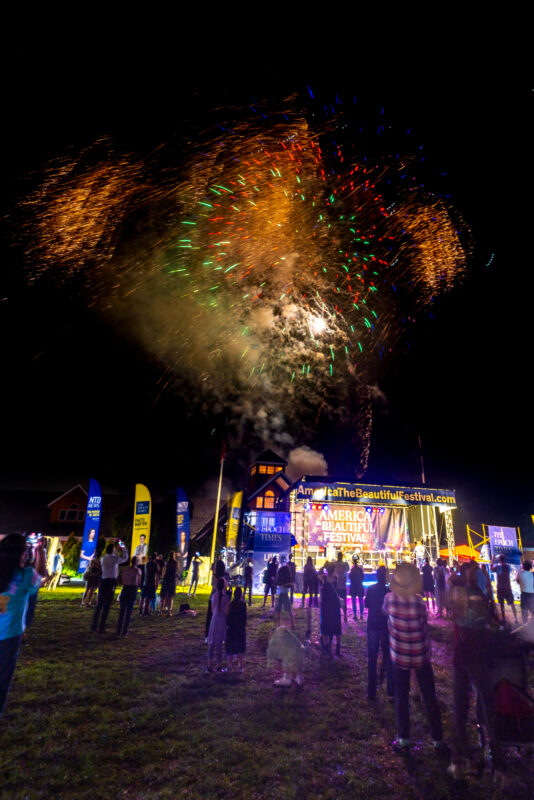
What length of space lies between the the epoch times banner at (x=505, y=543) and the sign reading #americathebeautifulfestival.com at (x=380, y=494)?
18.4ft

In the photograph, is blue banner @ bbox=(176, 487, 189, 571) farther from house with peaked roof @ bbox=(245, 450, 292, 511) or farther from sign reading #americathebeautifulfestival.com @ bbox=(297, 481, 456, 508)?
house with peaked roof @ bbox=(245, 450, 292, 511)

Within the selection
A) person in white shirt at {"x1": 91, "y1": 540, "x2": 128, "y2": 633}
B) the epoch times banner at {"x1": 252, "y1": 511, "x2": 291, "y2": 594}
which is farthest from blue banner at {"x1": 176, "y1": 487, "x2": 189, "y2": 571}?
person in white shirt at {"x1": 91, "y1": 540, "x2": 128, "y2": 633}

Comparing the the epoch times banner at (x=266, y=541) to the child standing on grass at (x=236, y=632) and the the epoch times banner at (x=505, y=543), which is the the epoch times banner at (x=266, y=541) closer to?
the the epoch times banner at (x=505, y=543)

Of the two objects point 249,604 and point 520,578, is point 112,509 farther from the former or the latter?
point 520,578

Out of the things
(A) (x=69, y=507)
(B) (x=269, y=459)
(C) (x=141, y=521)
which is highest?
(B) (x=269, y=459)

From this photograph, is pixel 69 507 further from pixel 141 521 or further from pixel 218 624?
pixel 218 624

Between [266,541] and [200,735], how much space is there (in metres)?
13.4

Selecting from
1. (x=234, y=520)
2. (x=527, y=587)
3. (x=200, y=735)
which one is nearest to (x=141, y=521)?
(x=234, y=520)

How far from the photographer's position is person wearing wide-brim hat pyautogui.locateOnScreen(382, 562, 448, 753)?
4.65 meters

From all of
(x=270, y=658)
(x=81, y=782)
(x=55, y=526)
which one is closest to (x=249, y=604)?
(x=270, y=658)

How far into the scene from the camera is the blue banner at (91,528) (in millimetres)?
18750

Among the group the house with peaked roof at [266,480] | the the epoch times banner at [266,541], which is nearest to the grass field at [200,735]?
the the epoch times banner at [266,541]

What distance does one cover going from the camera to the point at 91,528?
1930 centimetres

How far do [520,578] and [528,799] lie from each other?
9181mm
